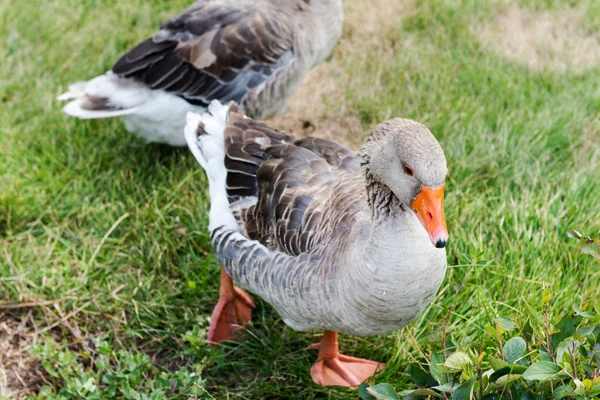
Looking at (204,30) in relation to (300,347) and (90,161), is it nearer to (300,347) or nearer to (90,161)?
(90,161)

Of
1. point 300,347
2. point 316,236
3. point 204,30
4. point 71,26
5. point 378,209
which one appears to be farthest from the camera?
point 71,26

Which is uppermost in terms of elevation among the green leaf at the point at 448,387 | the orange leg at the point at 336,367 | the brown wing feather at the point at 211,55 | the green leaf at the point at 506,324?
the brown wing feather at the point at 211,55

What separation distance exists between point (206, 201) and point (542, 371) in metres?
2.40

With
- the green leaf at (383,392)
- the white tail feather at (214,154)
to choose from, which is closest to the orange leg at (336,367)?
the white tail feather at (214,154)

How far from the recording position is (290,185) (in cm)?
312

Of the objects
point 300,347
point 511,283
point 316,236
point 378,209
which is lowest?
point 300,347

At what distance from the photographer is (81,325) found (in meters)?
3.66

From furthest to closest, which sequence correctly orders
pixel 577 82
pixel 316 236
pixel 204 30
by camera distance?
pixel 577 82
pixel 204 30
pixel 316 236

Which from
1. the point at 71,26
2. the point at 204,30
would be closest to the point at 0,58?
the point at 71,26

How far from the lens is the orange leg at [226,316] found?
354cm

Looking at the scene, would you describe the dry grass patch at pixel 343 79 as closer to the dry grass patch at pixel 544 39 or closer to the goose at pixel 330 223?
the dry grass patch at pixel 544 39

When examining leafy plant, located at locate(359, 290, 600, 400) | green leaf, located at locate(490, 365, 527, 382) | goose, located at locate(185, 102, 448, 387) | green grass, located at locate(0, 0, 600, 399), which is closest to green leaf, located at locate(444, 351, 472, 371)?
leafy plant, located at locate(359, 290, 600, 400)

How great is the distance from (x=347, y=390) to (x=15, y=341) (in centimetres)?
167

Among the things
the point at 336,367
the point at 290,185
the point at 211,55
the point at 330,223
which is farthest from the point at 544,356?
the point at 211,55
